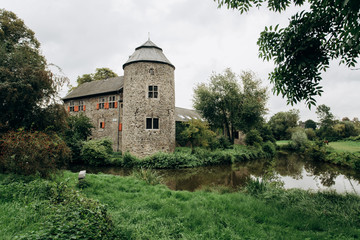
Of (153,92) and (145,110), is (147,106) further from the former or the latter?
(153,92)

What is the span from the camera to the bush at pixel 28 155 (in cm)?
529

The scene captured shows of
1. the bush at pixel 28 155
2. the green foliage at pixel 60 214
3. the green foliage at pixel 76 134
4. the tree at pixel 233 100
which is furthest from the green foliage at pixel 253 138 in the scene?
the green foliage at pixel 60 214

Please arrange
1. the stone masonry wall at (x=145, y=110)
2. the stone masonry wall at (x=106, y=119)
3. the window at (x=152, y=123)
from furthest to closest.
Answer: the stone masonry wall at (x=106, y=119) < the window at (x=152, y=123) < the stone masonry wall at (x=145, y=110)

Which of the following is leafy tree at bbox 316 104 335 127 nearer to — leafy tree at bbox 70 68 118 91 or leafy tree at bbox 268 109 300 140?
leafy tree at bbox 268 109 300 140

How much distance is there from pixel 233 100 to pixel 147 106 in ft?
34.2

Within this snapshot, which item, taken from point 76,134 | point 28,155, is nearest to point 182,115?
point 76,134

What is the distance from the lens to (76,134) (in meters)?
16.3

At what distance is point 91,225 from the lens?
2.71m

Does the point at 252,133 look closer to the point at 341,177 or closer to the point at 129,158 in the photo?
the point at 341,177

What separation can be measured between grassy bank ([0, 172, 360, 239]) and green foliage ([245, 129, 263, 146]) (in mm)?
18068

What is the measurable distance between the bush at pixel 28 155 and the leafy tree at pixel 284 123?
139 feet

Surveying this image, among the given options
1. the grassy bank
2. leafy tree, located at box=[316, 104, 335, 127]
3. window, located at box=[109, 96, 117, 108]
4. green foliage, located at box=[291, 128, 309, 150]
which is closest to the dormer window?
window, located at box=[109, 96, 117, 108]

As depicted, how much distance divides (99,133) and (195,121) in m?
10.8

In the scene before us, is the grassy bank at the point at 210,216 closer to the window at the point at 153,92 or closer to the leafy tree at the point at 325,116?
the window at the point at 153,92
